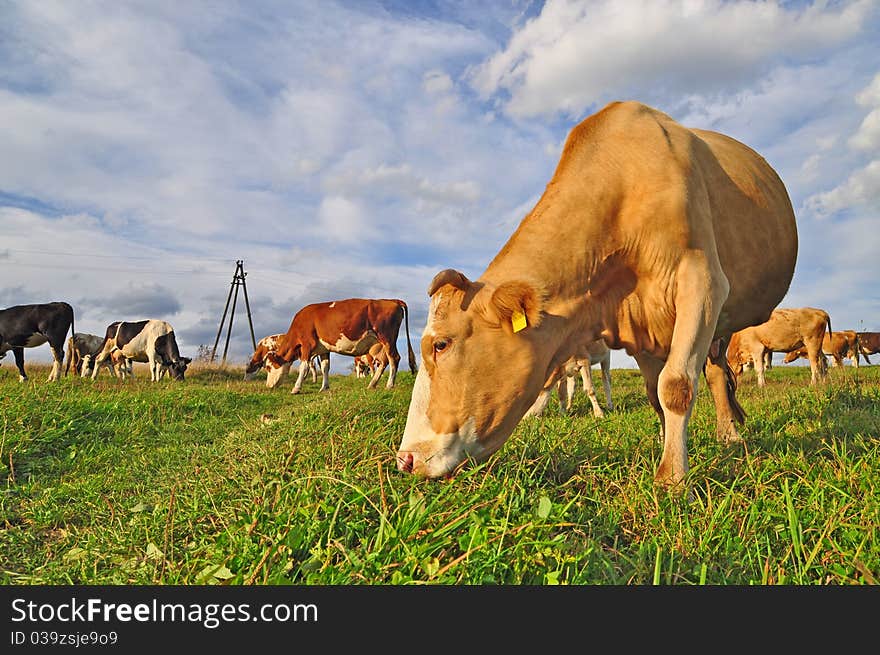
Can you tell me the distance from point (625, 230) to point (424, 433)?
197 centimetres

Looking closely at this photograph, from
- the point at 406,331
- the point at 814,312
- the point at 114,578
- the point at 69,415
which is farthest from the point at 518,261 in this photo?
the point at 814,312

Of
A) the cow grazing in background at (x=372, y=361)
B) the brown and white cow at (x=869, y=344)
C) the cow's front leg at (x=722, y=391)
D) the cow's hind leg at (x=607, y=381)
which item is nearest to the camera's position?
the cow's front leg at (x=722, y=391)

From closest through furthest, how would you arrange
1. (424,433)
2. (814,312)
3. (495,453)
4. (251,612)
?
(251,612)
(424,433)
(495,453)
(814,312)

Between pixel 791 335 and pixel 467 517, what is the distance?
21.0 metres

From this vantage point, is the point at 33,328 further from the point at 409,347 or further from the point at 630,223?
the point at 630,223

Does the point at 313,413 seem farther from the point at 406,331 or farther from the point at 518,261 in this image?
the point at 406,331

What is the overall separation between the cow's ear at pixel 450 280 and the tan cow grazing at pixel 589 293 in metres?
0.01

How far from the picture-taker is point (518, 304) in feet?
12.8

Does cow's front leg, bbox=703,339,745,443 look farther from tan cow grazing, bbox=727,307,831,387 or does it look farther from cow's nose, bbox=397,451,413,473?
tan cow grazing, bbox=727,307,831,387

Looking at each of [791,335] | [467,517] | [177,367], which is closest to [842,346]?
[791,335]

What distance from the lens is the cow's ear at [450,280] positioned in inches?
157

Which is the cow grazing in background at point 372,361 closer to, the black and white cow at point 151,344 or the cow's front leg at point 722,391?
the black and white cow at point 151,344

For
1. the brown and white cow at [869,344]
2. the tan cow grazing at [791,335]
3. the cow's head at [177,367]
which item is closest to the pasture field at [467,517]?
the tan cow grazing at [791,335]

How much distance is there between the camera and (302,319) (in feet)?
68.5
